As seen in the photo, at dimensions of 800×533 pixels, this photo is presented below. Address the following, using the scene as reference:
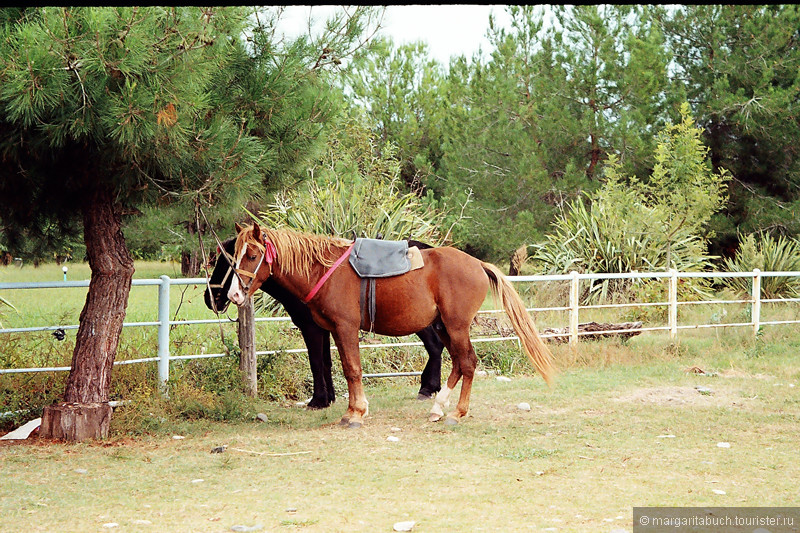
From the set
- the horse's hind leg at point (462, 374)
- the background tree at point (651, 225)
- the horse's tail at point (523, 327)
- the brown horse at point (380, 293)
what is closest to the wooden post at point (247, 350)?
the brown horse at point (380, 293)

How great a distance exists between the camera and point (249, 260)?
21.2 feet

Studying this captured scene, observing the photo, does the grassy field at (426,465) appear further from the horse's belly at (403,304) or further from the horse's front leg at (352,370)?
the horse's belly at (403,304)

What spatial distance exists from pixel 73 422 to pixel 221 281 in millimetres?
1633

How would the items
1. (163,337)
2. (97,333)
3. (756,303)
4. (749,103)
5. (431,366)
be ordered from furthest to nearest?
Answer: (749,103), (756,303), (431,366), (163,337), (97,333)

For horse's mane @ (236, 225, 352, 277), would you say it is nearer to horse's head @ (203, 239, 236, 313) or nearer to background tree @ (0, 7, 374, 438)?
horse's head @ (203, 239, 236, 313)

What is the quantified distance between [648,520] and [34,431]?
4594 millimetres

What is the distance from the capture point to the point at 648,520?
155 inches

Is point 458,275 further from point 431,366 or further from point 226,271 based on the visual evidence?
point 226,271

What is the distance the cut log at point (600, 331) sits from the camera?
35.7ft

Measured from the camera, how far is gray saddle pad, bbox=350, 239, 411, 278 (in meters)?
6.76

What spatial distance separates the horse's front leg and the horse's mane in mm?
Answer: 604

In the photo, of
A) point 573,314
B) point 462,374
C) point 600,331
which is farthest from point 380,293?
point 600,331

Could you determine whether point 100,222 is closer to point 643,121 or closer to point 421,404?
point 421,404

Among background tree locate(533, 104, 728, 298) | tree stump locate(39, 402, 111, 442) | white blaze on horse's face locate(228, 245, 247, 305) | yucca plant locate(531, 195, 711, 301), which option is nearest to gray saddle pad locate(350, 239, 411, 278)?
white blaze on horse's face locate(228, 245, 247, 305)
